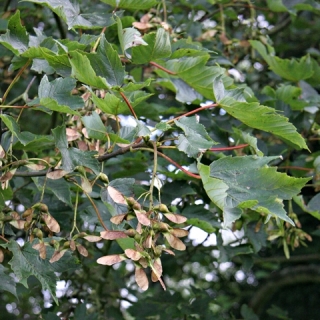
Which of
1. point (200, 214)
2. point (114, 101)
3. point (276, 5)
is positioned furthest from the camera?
point (276, 5)

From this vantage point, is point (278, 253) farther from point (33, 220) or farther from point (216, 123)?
point (33, 220)

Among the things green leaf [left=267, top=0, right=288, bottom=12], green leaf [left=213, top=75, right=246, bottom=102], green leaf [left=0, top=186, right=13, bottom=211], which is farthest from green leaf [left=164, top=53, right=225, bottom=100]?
green leaf [left=267, top=0, right=288, bottom=12]

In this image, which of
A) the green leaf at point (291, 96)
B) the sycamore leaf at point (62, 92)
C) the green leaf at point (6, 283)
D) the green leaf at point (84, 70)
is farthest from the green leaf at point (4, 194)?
the green leaf at point (291, 96)

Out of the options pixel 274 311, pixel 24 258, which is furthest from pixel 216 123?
pixel 274 311

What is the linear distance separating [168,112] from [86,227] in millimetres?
771

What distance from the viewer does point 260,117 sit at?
4.13 feet

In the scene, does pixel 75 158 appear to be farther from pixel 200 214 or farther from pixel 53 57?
pixel 200 214

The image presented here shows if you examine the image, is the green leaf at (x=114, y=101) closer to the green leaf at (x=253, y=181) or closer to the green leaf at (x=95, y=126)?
the green leaf at (x=95, y=126)

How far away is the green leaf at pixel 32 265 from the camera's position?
130 centimetres

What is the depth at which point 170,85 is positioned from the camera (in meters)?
1.73

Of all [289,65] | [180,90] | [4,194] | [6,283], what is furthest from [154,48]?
[289,65]

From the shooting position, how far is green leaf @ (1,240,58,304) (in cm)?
130

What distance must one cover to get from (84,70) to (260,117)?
389mm

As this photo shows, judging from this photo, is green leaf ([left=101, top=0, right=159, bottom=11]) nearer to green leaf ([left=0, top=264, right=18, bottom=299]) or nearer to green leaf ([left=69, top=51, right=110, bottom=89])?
green leaf ([left=69, top=51, right=110, bottom=89])
